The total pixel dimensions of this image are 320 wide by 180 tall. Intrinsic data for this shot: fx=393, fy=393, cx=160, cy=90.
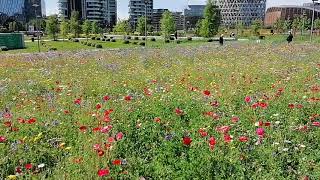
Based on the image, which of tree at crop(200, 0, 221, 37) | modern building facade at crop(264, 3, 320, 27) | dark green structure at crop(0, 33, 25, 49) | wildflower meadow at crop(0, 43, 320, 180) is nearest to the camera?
wildflower meadow at crop(0, 43, 320, 180)

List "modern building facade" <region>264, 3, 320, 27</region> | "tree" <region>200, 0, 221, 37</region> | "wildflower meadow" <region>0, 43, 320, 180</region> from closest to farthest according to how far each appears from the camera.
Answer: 1. "wildflower meadow" <region>0, 43, 320, 180</region>
2. "tree" <region>200, 0, 221, 37</region>
3. "modern building facade" <region>264, 3, 320, 27</region>

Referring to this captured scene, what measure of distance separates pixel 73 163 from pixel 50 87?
6608 mm

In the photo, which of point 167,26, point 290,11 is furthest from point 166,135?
point 290,11

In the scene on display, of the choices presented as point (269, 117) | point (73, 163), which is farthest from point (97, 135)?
point (269, 117)

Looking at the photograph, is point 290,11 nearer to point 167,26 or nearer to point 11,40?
point 167,26

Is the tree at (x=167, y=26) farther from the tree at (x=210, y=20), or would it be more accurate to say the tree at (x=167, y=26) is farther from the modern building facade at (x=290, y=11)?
the modern building facade at (x=290, y=11)

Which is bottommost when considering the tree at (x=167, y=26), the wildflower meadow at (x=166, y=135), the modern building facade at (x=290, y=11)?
the wildflower meadow at (x=166, y=135)

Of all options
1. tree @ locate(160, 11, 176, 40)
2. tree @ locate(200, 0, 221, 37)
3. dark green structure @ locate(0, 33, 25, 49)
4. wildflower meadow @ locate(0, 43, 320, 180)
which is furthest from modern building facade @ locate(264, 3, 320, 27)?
wildflower meadow @ locate(0, 43, 320, 180)

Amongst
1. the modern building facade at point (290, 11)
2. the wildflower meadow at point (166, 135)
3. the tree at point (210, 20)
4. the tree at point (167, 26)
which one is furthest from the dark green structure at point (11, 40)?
the modern building facade at point (290, 11)

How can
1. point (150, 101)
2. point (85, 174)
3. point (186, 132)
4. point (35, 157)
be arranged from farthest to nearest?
point (150, 101), point (186, 132), point (35, 157), point (85, 174)

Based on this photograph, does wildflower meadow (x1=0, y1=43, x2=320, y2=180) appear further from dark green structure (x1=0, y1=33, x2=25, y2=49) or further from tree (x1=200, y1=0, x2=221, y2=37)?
tree (x1=200, y1=0, x2=221, y2=37)

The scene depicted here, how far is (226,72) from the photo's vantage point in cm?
1309

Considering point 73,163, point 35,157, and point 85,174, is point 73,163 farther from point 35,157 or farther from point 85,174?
point 35,157

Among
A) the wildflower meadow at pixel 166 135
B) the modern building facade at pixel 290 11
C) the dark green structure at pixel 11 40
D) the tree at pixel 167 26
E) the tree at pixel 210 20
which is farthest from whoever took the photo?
the modern building facade at pixel 290 11
